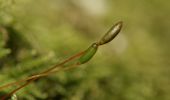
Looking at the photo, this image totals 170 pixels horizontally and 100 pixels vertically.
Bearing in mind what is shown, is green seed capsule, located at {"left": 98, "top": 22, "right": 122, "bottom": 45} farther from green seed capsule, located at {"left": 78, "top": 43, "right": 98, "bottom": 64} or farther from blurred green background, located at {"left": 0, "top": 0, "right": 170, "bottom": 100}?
blurred green background, located at {"left": 0, "top": 0, "right": 170, "bottom": 100}

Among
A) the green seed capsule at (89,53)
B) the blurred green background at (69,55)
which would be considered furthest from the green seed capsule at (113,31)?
the blurred green background at (69,55)

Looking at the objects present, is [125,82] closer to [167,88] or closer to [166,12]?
[167,88]

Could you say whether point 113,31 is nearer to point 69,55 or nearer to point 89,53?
point 89,53

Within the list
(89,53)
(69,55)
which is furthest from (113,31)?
(69,55)

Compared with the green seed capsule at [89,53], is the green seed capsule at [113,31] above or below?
below

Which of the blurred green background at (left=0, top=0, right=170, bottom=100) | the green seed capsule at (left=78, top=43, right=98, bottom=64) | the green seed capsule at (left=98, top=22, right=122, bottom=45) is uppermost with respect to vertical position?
the blurred green background at (left=0, top=0, right=170, bottom=100)

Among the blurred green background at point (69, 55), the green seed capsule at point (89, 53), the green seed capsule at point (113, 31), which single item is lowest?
the green seed capsule at point (113, 31)

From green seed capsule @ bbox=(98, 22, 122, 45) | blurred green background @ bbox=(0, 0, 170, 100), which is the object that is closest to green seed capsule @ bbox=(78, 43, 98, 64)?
green seed capsule @ bbox=(98, 22, 122, 45)

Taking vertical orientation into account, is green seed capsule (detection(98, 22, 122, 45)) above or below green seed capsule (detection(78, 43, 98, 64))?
below

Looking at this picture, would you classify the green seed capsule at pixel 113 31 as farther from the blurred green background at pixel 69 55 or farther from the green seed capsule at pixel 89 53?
the blurred green background at pixel 69 55
